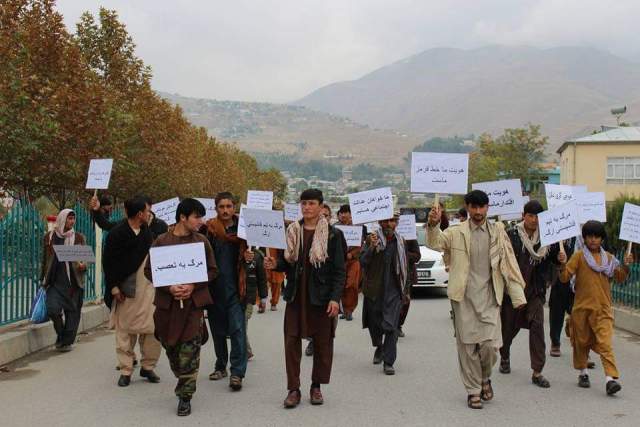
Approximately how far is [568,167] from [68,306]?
47.5 m

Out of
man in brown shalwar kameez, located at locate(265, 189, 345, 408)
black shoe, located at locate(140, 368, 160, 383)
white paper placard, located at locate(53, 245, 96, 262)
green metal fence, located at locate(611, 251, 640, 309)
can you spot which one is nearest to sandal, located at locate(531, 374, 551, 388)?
man in brown shalwar kameez, located at locate(265, 189, 345, 408)

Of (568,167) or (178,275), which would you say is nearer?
(178,275)

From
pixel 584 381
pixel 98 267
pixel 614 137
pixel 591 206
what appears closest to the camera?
pixel 584 381

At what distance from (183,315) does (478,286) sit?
2.64 m

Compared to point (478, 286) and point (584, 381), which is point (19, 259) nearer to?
point (478, 286)

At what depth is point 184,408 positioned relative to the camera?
6.57 meters

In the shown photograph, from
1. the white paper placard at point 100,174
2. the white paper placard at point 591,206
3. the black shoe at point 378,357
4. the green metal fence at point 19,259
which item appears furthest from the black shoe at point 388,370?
the white paper placard at point 100,174

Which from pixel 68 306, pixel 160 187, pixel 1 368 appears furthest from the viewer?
pixel 160 187

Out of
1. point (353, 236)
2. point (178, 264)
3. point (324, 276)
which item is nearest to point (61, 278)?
point (178, 264)

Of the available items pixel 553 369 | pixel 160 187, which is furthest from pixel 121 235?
pixel 160 187

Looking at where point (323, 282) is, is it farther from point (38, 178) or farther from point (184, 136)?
point (184, 136)

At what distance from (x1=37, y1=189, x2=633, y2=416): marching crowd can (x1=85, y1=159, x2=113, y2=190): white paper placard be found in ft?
5.41

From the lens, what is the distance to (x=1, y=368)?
8523 millimetres

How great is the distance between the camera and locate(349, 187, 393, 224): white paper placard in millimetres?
8820
